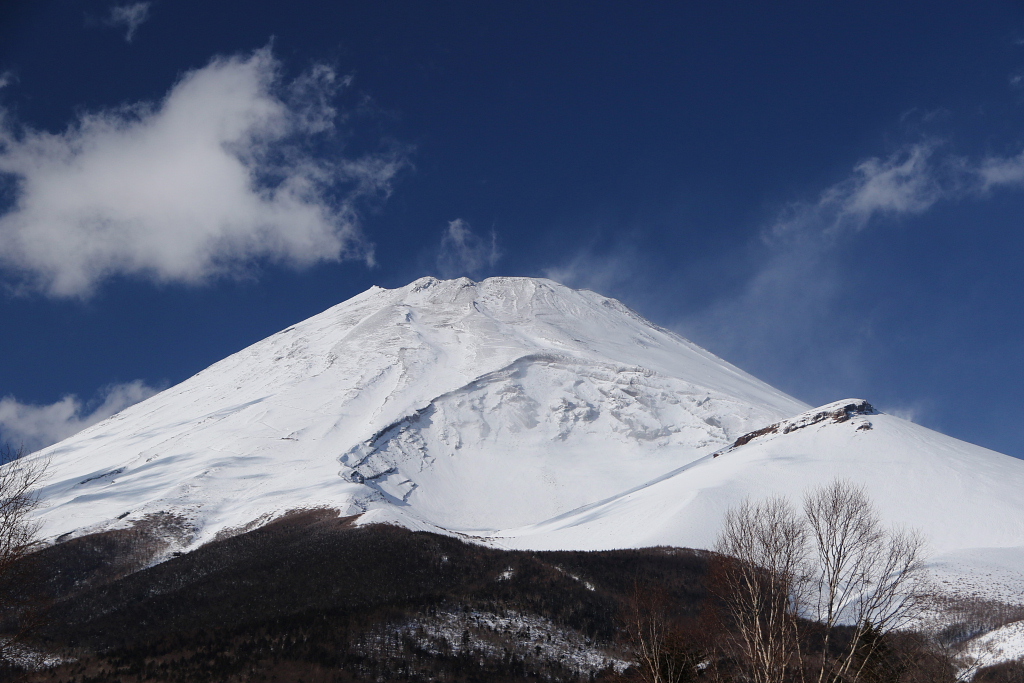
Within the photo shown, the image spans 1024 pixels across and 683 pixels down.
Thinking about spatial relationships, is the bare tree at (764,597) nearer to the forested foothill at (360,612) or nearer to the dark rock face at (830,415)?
the forested foothill at (360,612)

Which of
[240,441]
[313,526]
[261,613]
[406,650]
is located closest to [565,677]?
[406,650]

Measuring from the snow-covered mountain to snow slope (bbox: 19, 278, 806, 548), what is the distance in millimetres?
446

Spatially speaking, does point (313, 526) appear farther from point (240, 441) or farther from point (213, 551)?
point (240, 441)

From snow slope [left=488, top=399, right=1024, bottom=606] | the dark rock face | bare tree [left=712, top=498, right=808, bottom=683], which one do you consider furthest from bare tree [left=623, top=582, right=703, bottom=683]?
the dark rock face

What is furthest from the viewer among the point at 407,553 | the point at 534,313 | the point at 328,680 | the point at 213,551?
the point at 534,313

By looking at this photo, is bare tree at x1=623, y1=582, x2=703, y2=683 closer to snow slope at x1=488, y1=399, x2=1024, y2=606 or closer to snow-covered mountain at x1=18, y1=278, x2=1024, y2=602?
snow slope at x1=488, y1=399, x2=1024, y2=606

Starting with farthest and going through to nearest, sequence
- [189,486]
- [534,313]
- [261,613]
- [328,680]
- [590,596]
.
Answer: [534,313] → [189,486] → [590,596] → [261,613] → [328,680]

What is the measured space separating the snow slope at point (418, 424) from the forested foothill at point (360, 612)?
13.1 m

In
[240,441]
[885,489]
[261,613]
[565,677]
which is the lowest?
[565,677]

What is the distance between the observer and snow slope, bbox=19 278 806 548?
90.2 metres

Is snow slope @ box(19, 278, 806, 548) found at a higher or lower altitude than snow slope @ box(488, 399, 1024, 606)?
higher

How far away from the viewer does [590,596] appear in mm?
53812

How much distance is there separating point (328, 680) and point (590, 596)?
21120mm

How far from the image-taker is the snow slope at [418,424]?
90.2 metres
